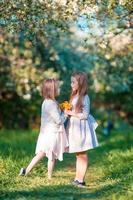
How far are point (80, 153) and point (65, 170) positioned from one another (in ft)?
9.21

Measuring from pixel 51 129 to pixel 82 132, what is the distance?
81 cm

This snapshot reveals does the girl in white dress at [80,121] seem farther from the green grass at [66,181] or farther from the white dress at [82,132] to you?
the green grass at [66,181]

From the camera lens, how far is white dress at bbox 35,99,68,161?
537 inches

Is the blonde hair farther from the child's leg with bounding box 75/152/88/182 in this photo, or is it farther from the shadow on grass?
the shadow on grass

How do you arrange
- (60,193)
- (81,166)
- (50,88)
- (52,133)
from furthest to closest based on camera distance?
1. (52,133)
2. (50,88)
3. (81,166)
4. (60,193)

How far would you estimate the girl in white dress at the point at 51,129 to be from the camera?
13.6 metres

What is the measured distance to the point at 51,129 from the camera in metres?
13.8

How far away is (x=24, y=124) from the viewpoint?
41250 millimetres

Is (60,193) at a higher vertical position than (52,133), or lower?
lower

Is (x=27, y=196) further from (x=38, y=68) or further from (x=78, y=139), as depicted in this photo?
(x=38, y=68)

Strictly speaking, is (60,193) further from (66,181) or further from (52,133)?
(52,133)

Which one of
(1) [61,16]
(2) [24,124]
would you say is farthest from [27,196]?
(2) [24,124]

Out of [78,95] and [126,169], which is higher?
[78,95]

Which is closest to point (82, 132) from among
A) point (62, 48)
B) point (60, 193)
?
point (60, 193)
